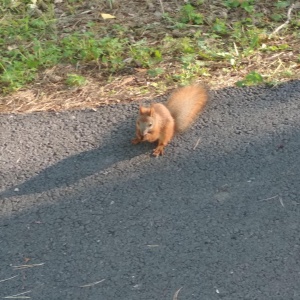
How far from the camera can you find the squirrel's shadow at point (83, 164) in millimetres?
4109

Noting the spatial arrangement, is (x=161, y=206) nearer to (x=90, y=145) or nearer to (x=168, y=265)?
(x=168, y=265)

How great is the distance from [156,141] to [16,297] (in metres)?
1.54

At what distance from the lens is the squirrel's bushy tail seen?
14.7ft

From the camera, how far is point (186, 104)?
4.52 metres

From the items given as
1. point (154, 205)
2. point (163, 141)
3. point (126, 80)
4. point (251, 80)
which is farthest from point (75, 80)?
point (154, 205)

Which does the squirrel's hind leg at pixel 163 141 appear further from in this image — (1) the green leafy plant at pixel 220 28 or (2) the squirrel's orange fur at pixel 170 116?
(1) the green leafy plant at pixel 220 28

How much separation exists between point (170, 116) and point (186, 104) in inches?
6.6

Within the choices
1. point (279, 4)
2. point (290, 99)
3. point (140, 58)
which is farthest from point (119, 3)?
point (290, 99)

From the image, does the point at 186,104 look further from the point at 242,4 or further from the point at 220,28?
the point at 242,4

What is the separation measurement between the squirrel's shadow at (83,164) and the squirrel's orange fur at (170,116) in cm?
9

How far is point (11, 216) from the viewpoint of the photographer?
389 centimetres

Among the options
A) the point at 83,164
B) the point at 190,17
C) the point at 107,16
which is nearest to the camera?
the point at 83,164

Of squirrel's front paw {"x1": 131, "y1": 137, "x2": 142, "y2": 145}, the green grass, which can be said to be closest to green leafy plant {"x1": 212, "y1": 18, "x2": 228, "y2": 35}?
the green grass

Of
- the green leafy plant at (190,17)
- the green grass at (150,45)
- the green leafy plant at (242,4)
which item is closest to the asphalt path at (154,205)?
the green grass at (150,45)
